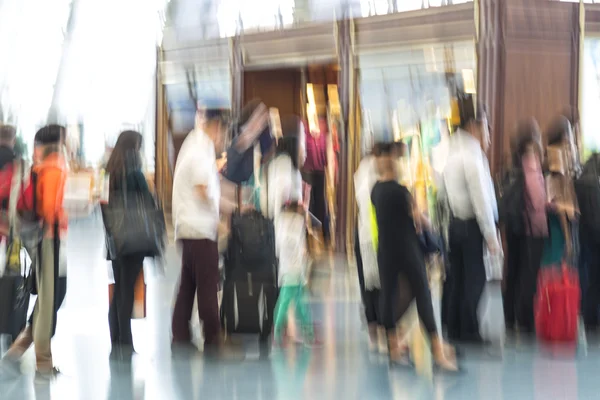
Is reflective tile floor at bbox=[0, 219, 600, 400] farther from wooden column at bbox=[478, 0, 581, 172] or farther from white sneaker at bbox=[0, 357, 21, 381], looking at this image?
wooden column at bbox=[478, 0, 581, 172]

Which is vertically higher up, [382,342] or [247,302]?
[247,302]

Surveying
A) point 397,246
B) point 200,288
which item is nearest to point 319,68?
point 200,288

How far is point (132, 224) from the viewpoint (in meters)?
6.40

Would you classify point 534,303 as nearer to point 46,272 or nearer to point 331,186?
point 46,272

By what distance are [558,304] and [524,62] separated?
160 inches

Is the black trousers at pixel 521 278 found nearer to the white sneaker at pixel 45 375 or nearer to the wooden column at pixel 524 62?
the wooden column at pixel 524 62

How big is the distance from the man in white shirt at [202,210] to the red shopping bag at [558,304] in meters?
2.53

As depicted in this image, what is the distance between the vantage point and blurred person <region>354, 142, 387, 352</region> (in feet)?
22.0

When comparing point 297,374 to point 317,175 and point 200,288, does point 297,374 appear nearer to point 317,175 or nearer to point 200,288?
point 200,288

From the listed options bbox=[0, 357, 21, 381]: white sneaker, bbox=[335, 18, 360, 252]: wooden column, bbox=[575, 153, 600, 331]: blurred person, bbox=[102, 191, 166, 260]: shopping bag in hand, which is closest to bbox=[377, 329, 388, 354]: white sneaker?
bbox=[102, 191, 166, 260]: shopping bag in hand

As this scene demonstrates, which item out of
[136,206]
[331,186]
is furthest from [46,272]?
[331,186]

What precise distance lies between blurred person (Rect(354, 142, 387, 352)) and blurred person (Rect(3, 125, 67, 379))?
217 cm

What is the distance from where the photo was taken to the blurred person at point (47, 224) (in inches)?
230

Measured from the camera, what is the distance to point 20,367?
6.29m
